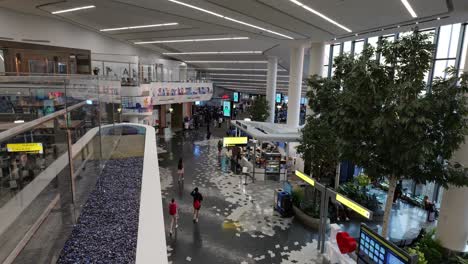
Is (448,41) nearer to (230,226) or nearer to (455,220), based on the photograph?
(455,220)

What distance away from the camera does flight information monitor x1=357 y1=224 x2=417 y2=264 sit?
5918 mm

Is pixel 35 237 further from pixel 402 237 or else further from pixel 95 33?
pixel 95 33

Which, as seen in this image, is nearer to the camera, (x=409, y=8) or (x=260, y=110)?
(x=409, y=8)

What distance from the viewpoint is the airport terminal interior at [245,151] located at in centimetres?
234

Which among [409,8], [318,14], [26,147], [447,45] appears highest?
[318,14]

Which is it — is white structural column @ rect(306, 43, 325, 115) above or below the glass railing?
above

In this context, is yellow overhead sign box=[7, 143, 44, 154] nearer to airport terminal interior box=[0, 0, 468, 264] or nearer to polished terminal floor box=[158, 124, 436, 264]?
airport terminal interior box=[0, 0, 468, 264]

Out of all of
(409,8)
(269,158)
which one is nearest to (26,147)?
(409,8)

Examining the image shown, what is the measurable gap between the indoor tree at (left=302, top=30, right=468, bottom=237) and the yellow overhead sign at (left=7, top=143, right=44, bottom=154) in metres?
6.29

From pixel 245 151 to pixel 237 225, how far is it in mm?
10942

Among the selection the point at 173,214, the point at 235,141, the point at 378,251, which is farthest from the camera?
the point at 235,141

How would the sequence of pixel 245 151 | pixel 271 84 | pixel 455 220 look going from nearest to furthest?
1. pixel 455 220
2. pixel 245 151
3. pixel 271 84

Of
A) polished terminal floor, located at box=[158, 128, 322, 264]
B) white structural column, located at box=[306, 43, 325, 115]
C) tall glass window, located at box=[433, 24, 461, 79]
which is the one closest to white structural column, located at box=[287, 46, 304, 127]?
white structural column, located at box=[306, 43, 325, 115]

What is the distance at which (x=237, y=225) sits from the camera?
10.5m
